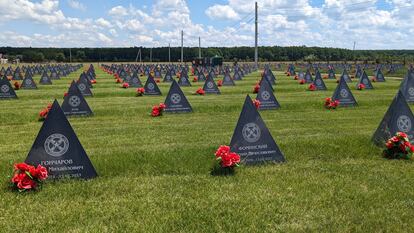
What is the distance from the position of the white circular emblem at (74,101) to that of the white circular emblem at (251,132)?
7.91 metres

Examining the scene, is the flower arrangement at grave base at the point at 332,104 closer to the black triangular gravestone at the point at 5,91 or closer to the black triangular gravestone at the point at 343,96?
the black triangular gravestone at the point at 343,96

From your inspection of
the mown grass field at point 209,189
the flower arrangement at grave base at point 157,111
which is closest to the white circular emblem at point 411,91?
the mown grass field at point 209,189

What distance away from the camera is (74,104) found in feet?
45.1

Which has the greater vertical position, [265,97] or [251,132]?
[251,132]

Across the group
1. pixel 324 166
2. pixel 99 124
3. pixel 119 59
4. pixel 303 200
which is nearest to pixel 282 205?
pixel 303 200

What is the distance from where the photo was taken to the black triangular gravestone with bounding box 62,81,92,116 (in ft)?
44.6

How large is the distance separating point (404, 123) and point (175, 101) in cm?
765

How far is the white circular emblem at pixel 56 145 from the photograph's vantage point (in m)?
6.29

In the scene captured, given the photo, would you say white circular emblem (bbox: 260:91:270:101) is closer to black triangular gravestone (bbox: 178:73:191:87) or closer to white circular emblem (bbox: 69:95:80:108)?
white circular emblem (bbox: 69:95:80:108)

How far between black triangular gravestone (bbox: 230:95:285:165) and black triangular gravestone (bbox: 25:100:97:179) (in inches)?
92.4

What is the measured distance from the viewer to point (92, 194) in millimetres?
5969

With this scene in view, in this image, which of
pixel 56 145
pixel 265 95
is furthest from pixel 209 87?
pixel 56 145

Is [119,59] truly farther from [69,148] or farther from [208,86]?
[69,148]

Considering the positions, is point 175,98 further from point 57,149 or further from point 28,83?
point 28,83
